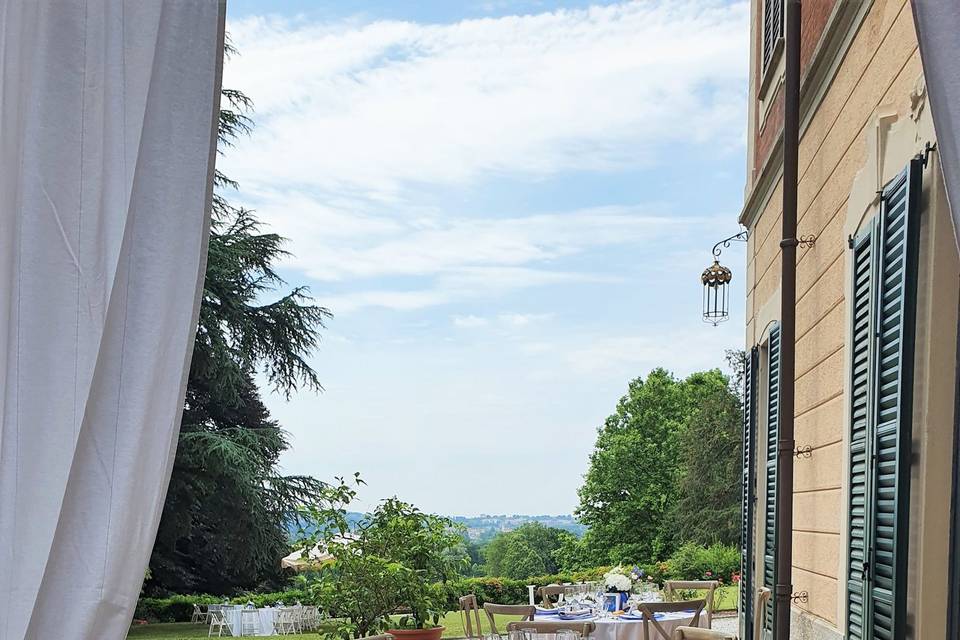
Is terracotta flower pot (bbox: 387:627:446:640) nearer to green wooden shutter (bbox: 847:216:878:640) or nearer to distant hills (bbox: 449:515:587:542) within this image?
green wooden shutter (bbox: 847:216:878:640)

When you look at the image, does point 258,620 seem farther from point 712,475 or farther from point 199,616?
point 712,475

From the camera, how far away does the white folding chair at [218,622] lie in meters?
16.6

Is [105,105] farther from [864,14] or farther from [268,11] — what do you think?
[268,11]

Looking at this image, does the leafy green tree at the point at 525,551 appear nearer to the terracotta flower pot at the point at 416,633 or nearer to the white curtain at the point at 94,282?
the terracotta flower pot at the point at 416,633

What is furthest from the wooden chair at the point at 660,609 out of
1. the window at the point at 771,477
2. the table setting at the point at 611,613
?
the window at the point at 771,477

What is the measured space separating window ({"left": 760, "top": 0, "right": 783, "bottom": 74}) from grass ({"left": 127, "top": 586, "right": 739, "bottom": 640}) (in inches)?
410

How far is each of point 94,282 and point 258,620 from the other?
16384 mm

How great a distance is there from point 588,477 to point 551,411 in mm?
4410

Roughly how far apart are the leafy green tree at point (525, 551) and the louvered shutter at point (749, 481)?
24464 mm

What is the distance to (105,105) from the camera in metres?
1.53

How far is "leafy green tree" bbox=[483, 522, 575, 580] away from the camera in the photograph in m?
31.7

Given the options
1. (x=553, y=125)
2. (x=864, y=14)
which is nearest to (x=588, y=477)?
(x=553, y=125)

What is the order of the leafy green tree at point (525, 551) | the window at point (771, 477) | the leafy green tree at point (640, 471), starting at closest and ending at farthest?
the window at point (771, 477) → the leafy green tree at point (640, 471) → the leafy green tree at point (525, 551)

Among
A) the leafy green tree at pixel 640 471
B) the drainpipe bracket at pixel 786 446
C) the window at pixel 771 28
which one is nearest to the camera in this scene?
the drainpipe bracket at pixel 786 446
